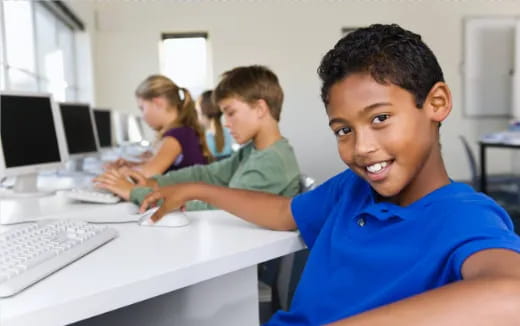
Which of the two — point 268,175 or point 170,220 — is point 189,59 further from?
point 170,220

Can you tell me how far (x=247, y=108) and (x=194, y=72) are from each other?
4.97m

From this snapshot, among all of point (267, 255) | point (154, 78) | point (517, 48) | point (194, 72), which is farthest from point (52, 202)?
point (517, 48)

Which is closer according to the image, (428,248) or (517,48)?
(428,248)

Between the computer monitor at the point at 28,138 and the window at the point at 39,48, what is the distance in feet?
2.97

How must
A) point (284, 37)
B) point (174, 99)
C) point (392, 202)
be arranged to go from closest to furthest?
point (392, 202)
point (174, 99)
point (284, 37)

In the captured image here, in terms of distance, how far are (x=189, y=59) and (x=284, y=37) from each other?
122cm

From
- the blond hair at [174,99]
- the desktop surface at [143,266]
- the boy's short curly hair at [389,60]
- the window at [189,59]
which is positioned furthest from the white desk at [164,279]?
the window at [189,59]

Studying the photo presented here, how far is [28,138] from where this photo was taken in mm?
1697

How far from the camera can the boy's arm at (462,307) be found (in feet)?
1.49

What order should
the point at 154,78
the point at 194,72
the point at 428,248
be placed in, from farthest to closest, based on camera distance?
the point at 194,72 → the point at 154,78 → the point at 428,248

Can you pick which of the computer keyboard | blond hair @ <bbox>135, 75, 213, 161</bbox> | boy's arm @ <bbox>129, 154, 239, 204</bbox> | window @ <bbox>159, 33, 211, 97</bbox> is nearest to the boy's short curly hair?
the computer keyboard

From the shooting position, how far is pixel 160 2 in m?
6.32

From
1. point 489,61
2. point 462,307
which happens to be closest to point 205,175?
point 462,307

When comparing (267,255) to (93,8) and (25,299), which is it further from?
(93,8)
